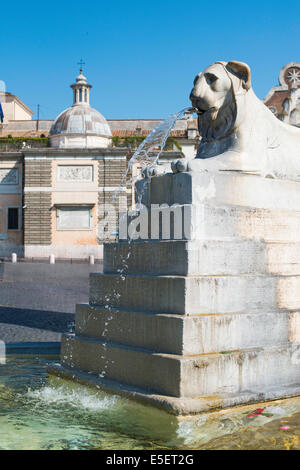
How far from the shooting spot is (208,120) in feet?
16.2

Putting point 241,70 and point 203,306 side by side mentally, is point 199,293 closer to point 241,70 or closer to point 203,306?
point 203,306

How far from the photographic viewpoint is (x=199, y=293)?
408 centimetres

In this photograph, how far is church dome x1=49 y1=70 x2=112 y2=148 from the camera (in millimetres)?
34906

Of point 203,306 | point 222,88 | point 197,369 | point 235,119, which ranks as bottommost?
point 197,369

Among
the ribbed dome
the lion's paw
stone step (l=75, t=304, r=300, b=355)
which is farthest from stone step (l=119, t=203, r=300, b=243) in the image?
the ribbed dome

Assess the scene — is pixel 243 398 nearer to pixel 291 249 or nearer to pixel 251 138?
pixel 291 249

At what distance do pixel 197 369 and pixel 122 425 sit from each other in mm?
604

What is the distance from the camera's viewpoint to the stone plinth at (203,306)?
398cm

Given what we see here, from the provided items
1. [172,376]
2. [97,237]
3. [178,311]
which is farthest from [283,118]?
[97,237]

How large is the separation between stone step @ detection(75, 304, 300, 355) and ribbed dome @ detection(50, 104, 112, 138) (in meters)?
31.2

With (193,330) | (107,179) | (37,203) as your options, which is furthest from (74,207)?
(193,330)

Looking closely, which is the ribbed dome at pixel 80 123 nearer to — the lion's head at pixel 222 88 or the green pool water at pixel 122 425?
the lion's head at pixel 222 88

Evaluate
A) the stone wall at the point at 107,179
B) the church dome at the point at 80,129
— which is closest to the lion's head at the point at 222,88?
the stone wall at the point at 107,179

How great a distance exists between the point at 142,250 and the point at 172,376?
1085 mm
